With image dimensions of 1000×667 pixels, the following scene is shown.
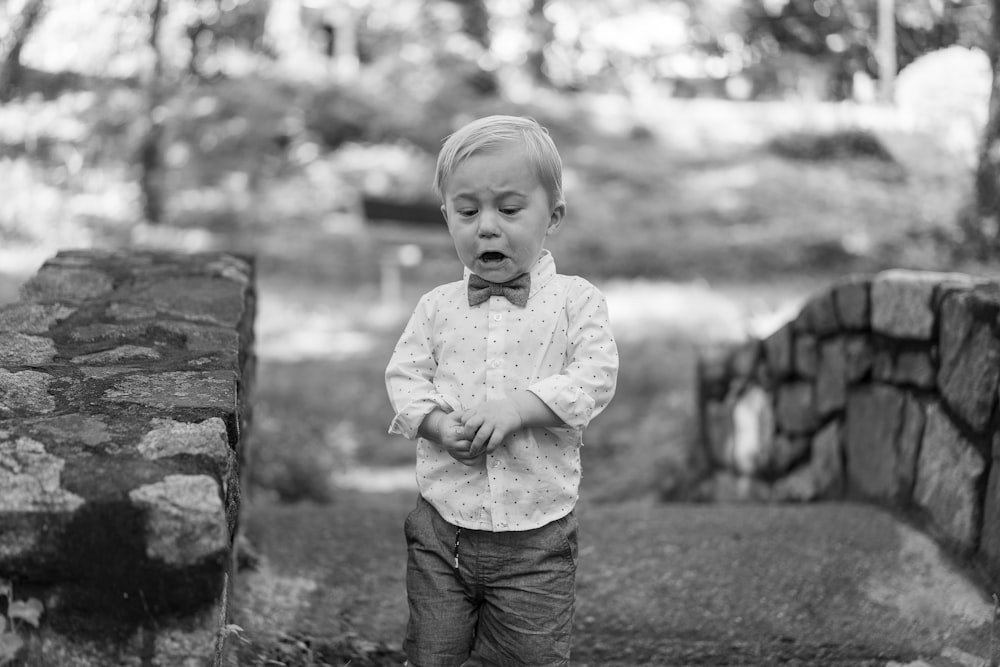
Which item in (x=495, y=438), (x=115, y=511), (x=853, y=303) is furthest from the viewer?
(x=853, y=303)

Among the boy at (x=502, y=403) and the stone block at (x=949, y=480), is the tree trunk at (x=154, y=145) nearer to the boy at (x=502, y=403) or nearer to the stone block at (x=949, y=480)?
the stone block at (x=949, y=480)

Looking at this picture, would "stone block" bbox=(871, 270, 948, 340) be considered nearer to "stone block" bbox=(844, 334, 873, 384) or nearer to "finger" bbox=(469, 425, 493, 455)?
"stone block" bbox=(844, 334, 873, 384)

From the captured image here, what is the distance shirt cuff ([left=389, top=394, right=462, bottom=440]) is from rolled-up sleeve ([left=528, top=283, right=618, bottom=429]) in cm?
19

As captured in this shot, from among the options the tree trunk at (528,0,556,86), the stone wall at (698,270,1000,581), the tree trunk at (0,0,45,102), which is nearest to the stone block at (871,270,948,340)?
the stone wall at (698,270,1000,581)

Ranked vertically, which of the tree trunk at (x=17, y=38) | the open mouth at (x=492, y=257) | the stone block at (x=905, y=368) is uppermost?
the tree trunk at (x=17, y=38)

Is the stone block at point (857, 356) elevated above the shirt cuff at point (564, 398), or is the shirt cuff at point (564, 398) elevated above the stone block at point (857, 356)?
the shirt cuff at point (564, 398)

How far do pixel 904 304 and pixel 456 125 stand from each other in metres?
11.9

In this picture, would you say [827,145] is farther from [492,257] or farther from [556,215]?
[492,257]

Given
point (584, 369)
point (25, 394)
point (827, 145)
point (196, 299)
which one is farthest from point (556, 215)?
point (827, 145)

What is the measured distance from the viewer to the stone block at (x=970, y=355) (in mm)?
3209

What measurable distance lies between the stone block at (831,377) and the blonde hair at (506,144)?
2509 mm

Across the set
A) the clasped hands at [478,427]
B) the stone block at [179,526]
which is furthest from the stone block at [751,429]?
the stone block at [179,526]

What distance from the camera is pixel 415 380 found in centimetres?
241

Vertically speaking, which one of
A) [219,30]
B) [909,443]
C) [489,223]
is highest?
[219,30]
